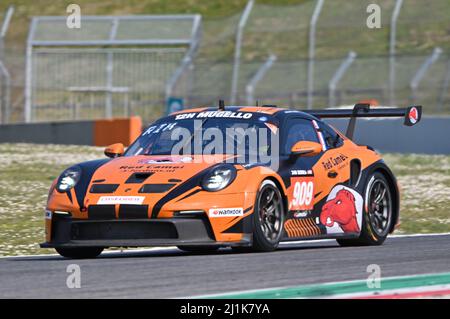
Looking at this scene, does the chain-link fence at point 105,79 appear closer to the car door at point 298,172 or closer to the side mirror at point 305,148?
the car door at point 298,172

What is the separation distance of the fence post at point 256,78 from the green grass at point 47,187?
428 cm

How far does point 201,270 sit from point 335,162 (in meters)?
3.05

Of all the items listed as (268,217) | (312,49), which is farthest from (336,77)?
(268,217)

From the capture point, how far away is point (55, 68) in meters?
26.9

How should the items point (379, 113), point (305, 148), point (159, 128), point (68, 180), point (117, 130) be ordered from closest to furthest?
point (68, 180), point (305, 148), point (159, 128), point (379, 113), point (117, 130)

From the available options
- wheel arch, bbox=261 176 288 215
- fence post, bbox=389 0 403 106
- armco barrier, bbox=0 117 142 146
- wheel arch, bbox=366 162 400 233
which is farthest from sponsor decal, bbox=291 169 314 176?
fence post, bbox=389 0 403 106

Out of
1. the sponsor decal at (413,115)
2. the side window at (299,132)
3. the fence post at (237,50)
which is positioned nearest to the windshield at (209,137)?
the side window at (299,132)

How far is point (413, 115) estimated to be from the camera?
38.7 feet

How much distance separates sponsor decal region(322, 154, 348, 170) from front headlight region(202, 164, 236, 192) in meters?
1.45

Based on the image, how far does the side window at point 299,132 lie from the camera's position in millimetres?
10836

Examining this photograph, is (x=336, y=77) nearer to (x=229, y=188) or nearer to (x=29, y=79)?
(x=29, y=79)

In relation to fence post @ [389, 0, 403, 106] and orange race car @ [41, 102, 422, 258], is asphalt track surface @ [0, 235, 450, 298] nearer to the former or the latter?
orange race car @ [41, 102, 422, 258]
